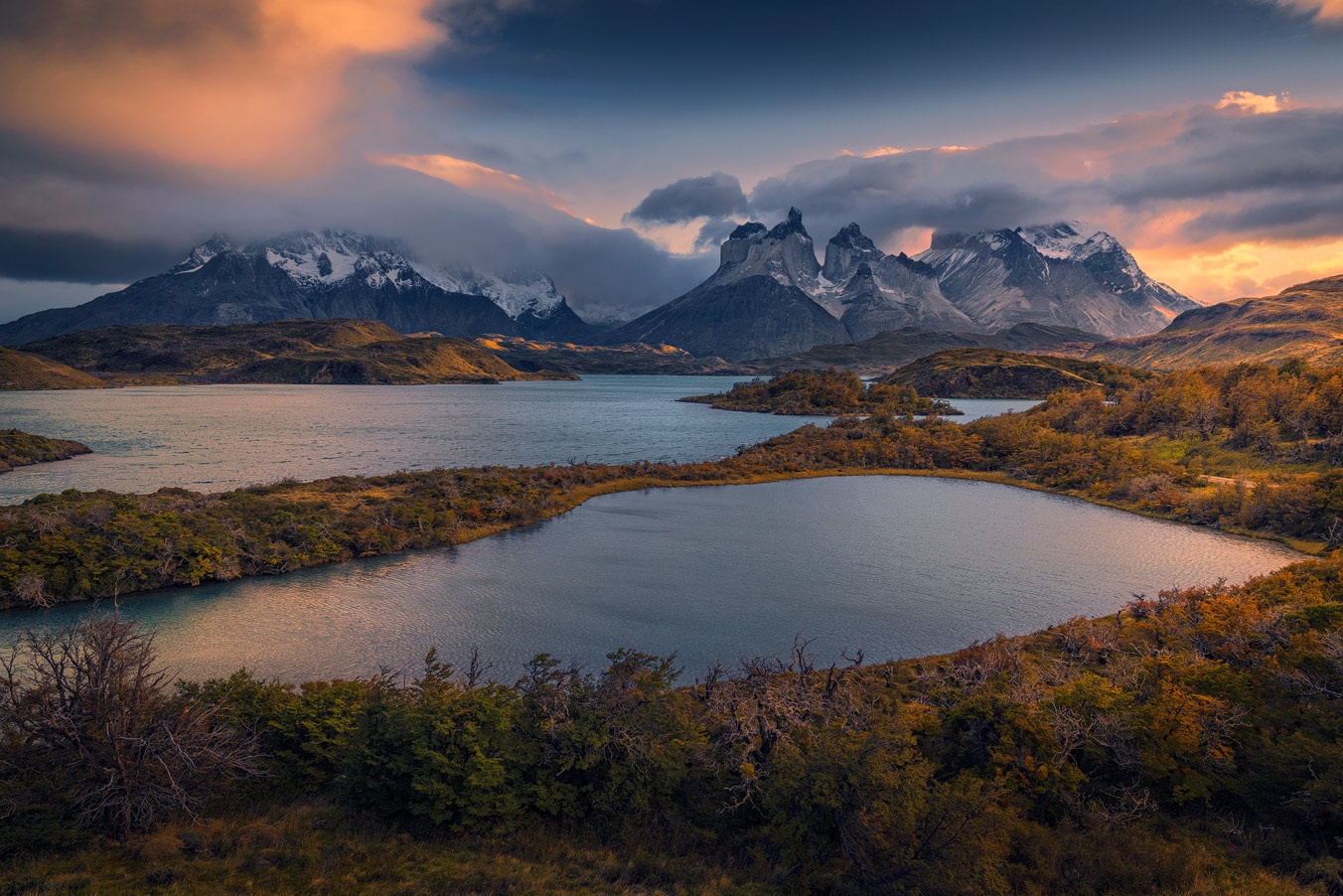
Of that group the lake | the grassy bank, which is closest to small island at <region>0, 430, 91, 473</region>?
the lake

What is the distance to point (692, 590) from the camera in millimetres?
40938

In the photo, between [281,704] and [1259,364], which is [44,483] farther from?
[1259,364]

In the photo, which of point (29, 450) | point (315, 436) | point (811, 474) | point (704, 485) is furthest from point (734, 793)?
point (315, 436)

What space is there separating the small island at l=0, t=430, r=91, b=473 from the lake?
264 centimetres

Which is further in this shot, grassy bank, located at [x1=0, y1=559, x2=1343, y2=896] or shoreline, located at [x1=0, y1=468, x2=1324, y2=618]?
shoreline, located at [x1=0, y1=468, x2=1324, y2=618]

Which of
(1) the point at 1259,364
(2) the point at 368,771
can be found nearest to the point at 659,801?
(2) the point at 368,771

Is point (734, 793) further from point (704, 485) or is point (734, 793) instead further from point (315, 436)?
point (315, 436)

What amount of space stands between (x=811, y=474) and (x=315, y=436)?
90715 millimetres

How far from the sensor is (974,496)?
77500 mm

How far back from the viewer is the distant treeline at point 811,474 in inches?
1511

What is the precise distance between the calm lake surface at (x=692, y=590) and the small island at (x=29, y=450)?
69.3 meters

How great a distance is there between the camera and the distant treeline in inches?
1511

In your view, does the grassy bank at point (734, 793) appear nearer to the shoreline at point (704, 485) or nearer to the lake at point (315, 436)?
the shoreline at point (704, 485)

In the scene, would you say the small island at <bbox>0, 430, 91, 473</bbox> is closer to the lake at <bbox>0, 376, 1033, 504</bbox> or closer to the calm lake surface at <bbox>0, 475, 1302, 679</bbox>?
the lake at <bbox>0, 376, 1033, 504</bbox>
